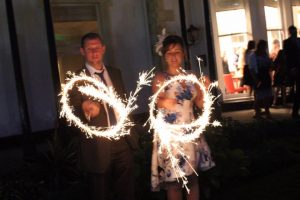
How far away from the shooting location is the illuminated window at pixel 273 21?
1459 cm

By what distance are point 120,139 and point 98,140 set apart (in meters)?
0.21

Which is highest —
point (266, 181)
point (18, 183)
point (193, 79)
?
point (193, 79)

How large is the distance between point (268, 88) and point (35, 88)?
16.0ft

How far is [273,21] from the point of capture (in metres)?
14.9

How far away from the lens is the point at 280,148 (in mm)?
7414

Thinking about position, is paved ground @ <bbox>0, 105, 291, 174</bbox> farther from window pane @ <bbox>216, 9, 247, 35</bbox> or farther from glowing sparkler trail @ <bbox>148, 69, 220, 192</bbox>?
glowing sparkler trail @ <bbox>148, 69, 220, 192</bbox>

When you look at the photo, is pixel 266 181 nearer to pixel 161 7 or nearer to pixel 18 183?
pixel 18 183

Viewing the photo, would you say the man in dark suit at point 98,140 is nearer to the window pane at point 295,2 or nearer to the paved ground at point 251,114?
the paved ground at point 251,114

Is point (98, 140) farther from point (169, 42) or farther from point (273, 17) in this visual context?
point (273, 17)

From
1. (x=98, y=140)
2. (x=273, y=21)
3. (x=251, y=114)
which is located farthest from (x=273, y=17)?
(x=98, y=140)

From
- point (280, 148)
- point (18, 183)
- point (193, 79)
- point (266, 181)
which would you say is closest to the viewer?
point (193, 79)

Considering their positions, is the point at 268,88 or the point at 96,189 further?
the point at 268,88

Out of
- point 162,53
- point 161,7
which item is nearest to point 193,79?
point 162,53

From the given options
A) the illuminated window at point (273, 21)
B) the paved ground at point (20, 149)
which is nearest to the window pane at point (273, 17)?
the illuminated window at point (273, 21)
